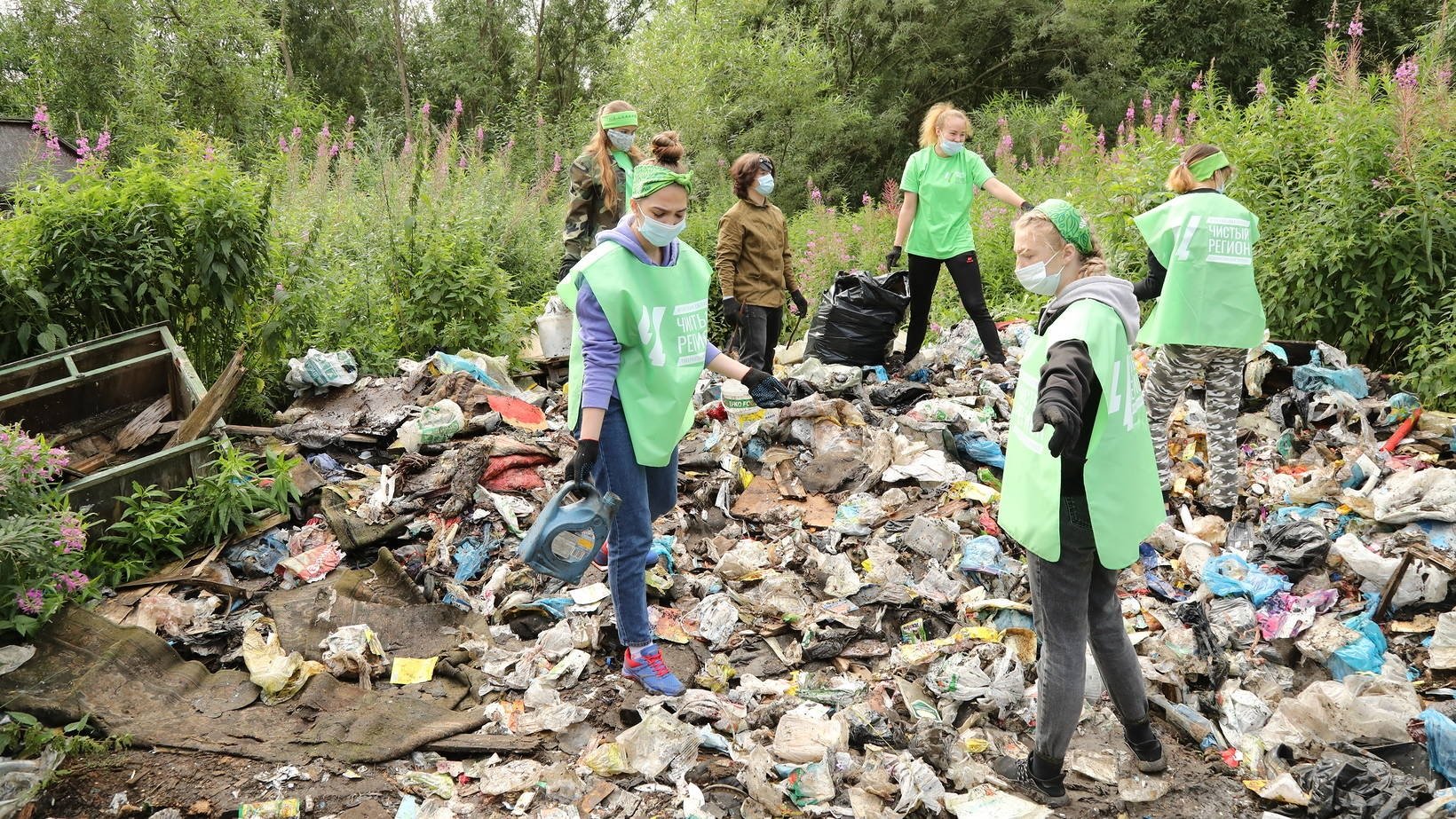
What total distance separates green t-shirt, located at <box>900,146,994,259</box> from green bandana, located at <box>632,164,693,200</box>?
323 centimetres

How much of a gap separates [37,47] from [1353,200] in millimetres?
15992

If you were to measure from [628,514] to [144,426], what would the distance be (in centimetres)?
303

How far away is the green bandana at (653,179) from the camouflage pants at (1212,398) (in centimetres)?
277

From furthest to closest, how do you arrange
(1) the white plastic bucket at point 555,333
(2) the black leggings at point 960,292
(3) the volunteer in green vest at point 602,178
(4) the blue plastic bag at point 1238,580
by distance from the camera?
(1) the white plastic bucket at point 555,333, (2) the black leggings at point 960,292, (3) the volunteer in green vest at point 602,178, (4) the blue plastic bag at point 1238,580

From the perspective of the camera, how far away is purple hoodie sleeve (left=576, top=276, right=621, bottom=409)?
10.1ft

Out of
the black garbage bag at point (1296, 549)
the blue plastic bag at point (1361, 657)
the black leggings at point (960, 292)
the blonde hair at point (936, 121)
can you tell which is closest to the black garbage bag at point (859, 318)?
the black leggings at point (960, 292)

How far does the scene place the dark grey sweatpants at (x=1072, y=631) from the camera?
2633mm

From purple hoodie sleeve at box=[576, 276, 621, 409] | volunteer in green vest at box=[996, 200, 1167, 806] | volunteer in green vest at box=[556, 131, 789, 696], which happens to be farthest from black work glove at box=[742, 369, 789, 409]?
volunteer in green vest at box=[996, 200, 1167, 806]

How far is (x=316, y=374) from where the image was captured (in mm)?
5812

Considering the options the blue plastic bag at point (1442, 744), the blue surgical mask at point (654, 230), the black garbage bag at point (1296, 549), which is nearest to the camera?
the blue plastic bag at point (1442, 744)

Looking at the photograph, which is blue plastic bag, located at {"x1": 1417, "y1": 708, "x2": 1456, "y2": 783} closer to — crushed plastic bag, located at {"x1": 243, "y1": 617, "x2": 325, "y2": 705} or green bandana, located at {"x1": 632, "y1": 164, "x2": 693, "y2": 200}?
green bandana, located at {"x1": 632, "y1": 164, "x2": 693, "y2": 200}

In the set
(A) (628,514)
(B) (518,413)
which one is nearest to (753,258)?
(B) (518,413)

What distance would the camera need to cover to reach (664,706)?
135 inches

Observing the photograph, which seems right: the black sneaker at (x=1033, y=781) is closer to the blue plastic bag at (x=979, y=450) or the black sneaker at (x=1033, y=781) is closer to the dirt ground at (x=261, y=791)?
the dirt ground at (x=261, y=791)
